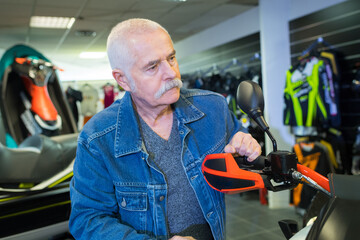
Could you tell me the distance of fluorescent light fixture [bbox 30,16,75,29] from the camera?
5.81 meters

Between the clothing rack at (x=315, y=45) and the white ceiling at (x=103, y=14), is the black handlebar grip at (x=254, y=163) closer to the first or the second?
the clothing rack at (x=315, y=45)

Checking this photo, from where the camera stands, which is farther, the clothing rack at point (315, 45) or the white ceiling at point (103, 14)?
the white ceiling at point (103, 14)

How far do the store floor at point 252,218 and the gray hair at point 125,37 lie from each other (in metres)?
2.58

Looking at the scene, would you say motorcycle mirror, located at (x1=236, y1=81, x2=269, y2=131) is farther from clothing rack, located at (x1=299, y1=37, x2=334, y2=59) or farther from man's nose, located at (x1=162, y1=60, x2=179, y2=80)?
clothing rack, located at (x1=299, y1=37, x2=334, y2=59)

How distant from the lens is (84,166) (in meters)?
1.15

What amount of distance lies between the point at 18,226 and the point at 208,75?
553cm

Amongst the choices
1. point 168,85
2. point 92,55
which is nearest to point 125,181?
point 168,85

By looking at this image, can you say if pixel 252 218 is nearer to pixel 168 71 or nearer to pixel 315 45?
pixel 315 45

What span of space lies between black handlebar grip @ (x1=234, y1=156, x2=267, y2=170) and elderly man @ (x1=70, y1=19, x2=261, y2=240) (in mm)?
37

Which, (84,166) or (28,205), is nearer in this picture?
(84,166)

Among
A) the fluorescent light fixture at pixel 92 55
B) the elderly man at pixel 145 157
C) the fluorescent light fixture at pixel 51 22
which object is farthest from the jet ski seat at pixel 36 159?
the fluorescent light fixture at pixel 92 55

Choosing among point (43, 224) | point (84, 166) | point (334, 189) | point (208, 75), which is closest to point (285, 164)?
point (334, 189)

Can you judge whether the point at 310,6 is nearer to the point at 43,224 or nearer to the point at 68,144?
the point at 68,144

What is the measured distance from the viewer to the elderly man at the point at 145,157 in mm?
1144
